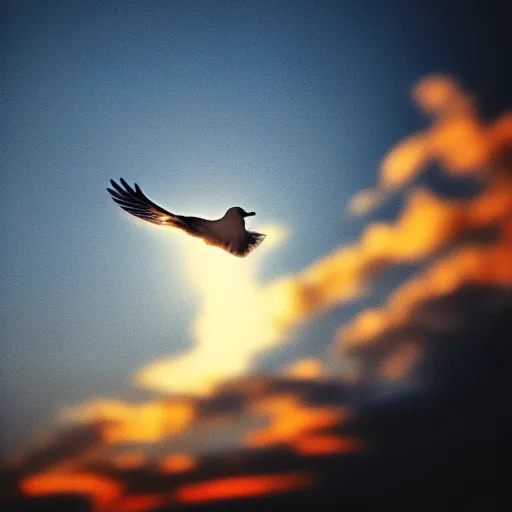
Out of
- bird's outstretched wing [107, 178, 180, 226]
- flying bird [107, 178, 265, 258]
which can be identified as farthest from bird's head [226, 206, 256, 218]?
bird's outstretched wing [107, 178, 180, 226]

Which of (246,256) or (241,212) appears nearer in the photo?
(241,212)

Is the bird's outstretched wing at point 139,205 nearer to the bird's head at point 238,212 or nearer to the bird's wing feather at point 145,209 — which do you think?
the bird's wing feather at point 145,209

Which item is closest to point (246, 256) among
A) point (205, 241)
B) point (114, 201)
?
point (205, 241)

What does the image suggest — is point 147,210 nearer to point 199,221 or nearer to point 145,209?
point 145,209

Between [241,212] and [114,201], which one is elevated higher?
[114,201]

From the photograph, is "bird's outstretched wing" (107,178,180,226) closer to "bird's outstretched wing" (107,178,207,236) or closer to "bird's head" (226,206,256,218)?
"bird's outstretched wing" (107,178,207,236)

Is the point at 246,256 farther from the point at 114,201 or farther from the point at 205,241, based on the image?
the point at 114,201

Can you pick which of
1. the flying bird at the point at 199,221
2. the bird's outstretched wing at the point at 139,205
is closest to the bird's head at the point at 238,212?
the flying bird at the point at 199,221
